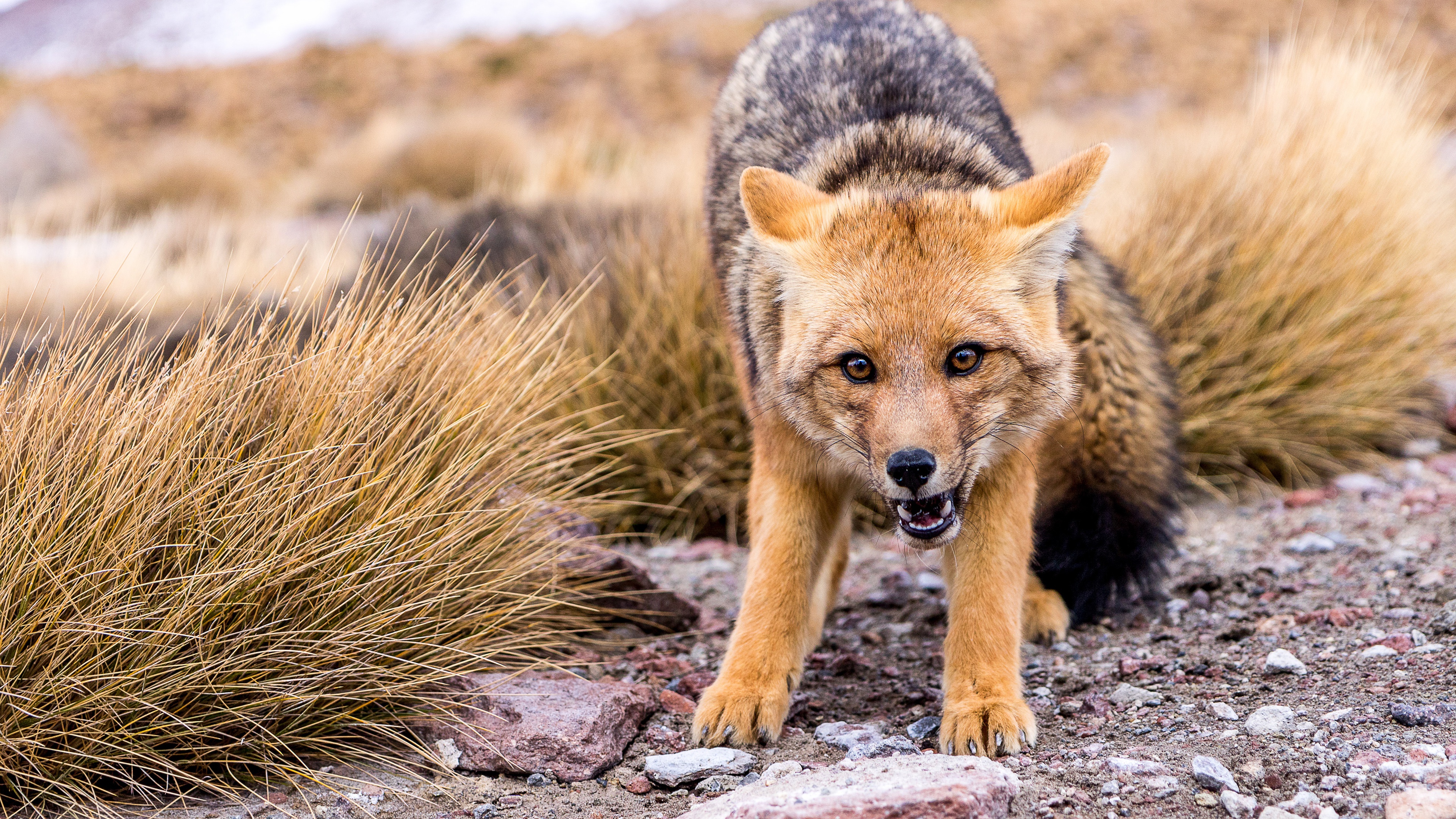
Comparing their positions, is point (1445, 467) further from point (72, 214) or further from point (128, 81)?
point (128, 81)

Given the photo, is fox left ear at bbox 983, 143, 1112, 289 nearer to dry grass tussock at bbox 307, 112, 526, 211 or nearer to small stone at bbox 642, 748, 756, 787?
small stone at bbox 642, 748, 756, 787

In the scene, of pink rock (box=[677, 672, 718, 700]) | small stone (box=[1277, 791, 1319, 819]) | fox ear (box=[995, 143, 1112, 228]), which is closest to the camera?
small stone (box=[1277, 791, 1319, 819])

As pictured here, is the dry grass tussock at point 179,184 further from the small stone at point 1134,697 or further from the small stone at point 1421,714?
the small stone at point 1421,714

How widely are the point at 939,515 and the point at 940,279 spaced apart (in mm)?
591

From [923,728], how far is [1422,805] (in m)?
1.18

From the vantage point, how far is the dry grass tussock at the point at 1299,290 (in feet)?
17.2

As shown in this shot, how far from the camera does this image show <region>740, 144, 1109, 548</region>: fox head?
2.59 metres

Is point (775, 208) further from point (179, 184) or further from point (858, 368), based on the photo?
point (179, 184)

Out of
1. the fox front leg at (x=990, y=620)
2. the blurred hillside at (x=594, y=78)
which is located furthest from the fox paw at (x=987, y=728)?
the blurred hillside at (x=594, y=78)

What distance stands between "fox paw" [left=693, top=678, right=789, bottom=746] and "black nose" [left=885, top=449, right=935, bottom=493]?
77 centimetres

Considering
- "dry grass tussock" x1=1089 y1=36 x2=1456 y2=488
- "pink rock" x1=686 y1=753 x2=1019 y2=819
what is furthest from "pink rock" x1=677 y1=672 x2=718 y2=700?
"dry grass tussock" x1=1089 y1=36 x2=1456 y2=488

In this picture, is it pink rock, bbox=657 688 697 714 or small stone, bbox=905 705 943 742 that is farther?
pink rock, bbox=657 688 697 714

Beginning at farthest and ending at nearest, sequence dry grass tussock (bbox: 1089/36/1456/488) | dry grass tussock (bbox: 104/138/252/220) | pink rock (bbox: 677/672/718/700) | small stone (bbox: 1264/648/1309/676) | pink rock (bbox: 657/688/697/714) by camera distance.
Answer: dry grass tussock (bbox: 104/138/252/220)
dry grass tussock (bbox: 1089/36/1456/488)
pink rock (bbox: 677/672/718/700)
pink rock (bbox: 657/688/697/714)
small stone (bbox: 1264/648/1309/676)

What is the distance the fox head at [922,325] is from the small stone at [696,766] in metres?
0.73
